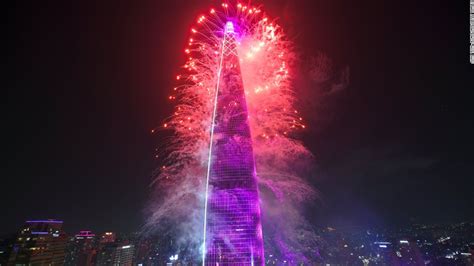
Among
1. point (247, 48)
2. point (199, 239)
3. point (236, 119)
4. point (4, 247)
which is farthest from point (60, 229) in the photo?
point (247, 48)

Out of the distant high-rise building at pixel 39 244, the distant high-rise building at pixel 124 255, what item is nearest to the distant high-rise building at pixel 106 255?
the distant high-rise building at pixel 124 255

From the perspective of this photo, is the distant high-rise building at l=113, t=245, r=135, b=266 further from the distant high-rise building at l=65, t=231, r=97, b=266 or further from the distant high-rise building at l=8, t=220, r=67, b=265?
the distant high-rise building at l=8, t=220, r=67, b=265

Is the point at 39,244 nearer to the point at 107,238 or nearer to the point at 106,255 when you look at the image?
the point at 106,255

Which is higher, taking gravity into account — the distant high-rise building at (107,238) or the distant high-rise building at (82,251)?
the distant high-rise building at (107,238)

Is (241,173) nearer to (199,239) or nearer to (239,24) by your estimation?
(199,239)

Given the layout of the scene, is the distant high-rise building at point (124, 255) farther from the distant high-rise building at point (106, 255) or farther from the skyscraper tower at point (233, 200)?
the skyscraper tower at point (233, 200)


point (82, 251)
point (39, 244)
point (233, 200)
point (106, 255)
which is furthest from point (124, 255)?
point (233, 200)

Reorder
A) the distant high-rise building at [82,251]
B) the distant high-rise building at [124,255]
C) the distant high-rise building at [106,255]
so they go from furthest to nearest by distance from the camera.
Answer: the distant high-rise building at [124,255]
the distant high-rise building at [106,255]
the distant high-rise building at [82,251]
